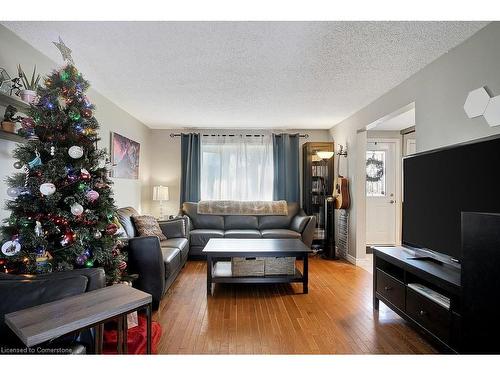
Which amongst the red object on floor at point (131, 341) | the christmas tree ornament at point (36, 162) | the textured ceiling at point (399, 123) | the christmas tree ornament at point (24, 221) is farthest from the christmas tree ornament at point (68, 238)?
the textured ceiling at point (399, 123)

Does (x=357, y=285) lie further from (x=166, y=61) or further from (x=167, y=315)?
(x=166, y=61)

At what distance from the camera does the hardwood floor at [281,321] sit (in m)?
1.99

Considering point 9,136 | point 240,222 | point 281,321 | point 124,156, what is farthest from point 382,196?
point 9,136

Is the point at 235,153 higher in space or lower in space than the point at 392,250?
higher

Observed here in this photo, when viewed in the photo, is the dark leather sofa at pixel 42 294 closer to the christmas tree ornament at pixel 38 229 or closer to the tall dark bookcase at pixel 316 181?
the christmas tree ornament at pixel 38 229

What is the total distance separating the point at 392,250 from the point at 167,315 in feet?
7.15

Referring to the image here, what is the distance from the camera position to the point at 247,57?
2418mm

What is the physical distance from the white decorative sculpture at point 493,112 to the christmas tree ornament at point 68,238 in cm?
300

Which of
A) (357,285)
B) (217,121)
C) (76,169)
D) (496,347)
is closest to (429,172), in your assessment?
(496,347)

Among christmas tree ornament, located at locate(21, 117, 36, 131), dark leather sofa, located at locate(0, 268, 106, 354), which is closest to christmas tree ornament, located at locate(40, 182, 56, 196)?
christmas tree ornament, located at locate(21, 117, 36, 131)

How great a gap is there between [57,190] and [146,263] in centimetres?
108

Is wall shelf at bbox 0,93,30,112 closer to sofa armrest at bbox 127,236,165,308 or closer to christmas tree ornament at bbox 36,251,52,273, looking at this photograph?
christmas tree ornament at bbox 36,251,52,273

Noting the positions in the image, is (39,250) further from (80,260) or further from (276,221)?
(276,221)

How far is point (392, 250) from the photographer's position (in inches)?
102
